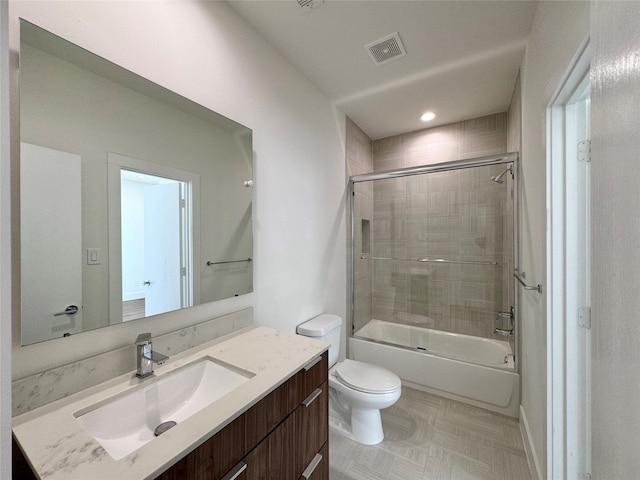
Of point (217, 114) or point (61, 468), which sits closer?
point (61, 468)

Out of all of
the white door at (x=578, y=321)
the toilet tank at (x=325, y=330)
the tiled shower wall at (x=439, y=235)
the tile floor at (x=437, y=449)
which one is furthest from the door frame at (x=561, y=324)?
the toilet tank at (x=325, y=330)

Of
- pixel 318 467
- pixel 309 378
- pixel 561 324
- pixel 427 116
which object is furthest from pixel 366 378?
pixel 427 116

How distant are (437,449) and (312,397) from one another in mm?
1148

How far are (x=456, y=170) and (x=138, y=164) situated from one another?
2.44m

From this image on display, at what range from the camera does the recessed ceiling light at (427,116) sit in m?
2.61

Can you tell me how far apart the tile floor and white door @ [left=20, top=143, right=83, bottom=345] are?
1.55m

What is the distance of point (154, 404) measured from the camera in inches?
38.2

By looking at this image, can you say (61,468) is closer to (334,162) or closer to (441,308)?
(334,162)

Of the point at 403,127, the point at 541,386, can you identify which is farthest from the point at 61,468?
the point at 403,127

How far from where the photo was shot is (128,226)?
3.48 ft

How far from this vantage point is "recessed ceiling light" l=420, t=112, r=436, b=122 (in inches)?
103

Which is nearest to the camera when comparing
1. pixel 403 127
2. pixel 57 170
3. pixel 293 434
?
pixel 57 170

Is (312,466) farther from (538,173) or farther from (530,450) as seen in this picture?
(538,173)

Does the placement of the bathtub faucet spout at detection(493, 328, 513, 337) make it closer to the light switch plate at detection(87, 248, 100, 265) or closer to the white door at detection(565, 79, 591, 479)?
the white door at detection(565, 79, 591, 479)
